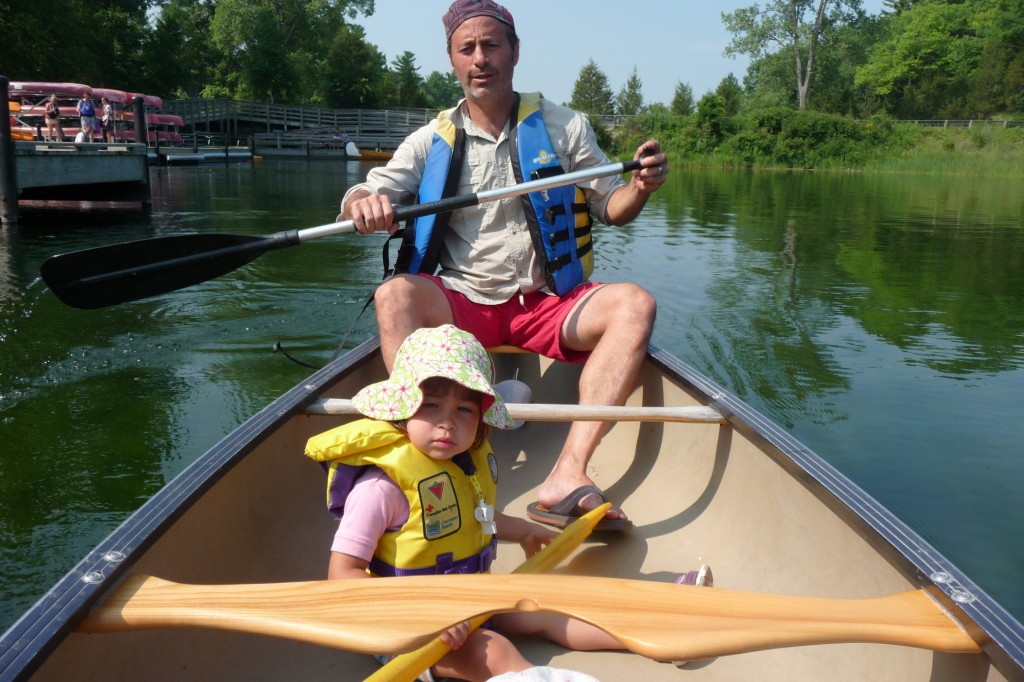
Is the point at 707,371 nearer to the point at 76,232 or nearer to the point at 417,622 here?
the point at 417,622

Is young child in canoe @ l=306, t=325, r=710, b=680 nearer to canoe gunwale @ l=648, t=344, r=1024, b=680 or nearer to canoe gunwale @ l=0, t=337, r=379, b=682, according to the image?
canoe gunwale @ l=0, t=337, r=379, b=682

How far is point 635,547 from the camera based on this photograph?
2379 mm

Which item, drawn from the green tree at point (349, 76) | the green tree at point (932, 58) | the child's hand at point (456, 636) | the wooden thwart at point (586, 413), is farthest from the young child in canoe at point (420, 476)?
the green tree at point (932, 58)

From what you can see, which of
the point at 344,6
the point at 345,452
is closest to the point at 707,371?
the point at 345,452

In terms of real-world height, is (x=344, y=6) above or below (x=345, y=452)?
above

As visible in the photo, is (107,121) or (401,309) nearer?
(401,309)

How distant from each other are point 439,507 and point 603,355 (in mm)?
1152

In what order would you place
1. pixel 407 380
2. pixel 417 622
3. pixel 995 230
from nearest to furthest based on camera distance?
pixel 417 622 < pixel 407 380 < pixel 995 230

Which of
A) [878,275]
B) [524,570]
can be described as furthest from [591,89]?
[524,570]

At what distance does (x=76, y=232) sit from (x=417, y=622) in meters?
10.8

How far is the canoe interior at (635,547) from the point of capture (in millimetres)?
1587

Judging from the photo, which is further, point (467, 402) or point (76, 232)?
point (76, 232)

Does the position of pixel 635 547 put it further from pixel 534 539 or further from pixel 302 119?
pixel 302 119

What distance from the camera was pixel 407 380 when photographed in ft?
5.53
